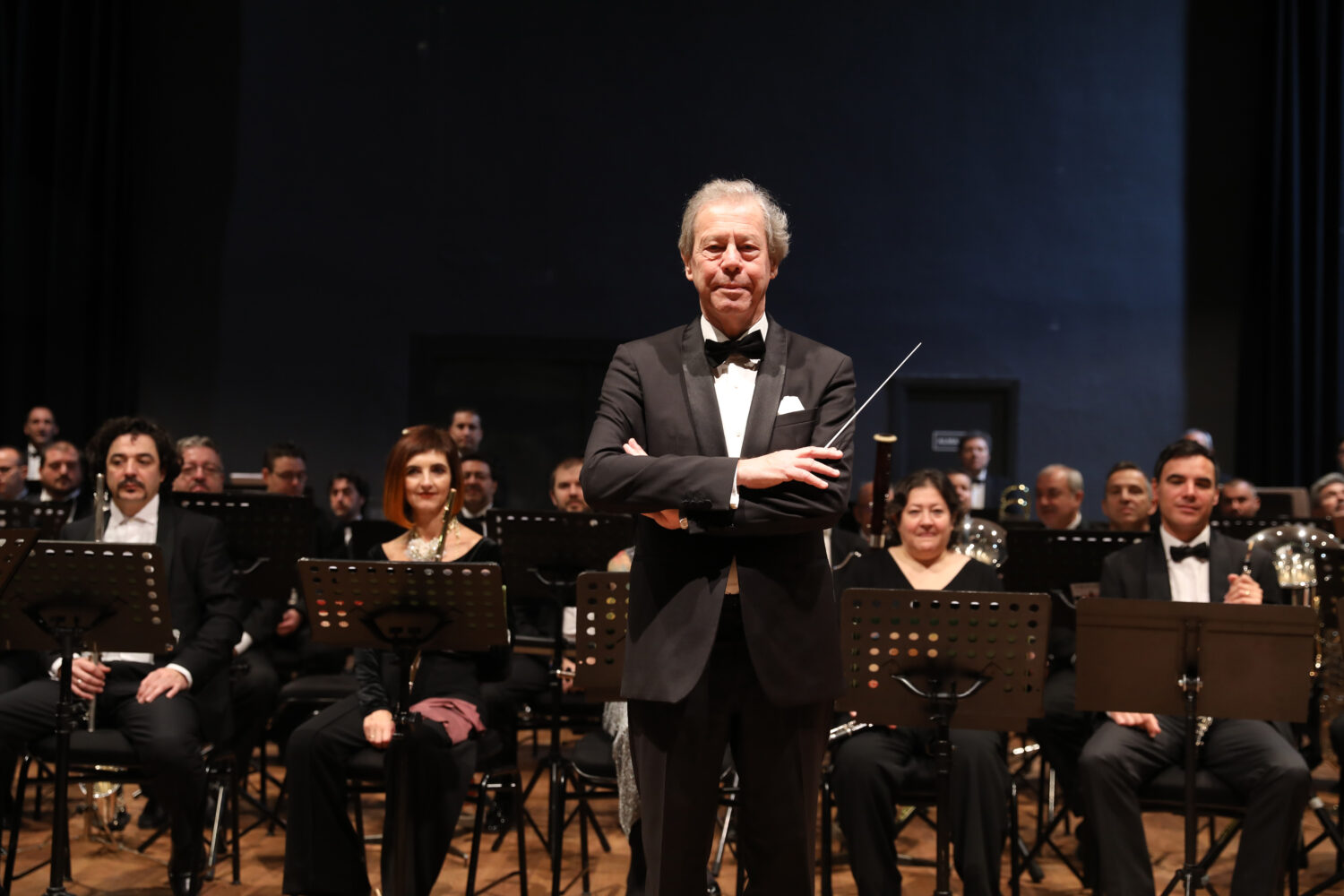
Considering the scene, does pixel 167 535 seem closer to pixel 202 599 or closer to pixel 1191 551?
pixel 202 599

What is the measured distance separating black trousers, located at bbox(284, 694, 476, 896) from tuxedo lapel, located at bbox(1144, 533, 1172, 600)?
2296 mm

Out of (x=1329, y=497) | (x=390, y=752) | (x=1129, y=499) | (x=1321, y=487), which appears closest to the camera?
(x=390, y=752)

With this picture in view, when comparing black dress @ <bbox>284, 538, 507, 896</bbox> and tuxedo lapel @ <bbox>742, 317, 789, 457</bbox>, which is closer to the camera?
tuxedo lapel @ <bbox>742, 317, 789, 457</bbox>

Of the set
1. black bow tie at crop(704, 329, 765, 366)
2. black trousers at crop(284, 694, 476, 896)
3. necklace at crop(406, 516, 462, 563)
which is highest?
black bow tie at crop(704, 329, 765, 366)

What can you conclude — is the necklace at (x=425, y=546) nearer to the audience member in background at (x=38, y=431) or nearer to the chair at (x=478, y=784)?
the chair at (x=478, y=784)

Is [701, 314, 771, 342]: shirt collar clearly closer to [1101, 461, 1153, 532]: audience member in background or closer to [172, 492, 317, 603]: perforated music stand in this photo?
[172, 492, 317, 603]: perforated music stand

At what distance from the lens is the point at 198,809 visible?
152 inches

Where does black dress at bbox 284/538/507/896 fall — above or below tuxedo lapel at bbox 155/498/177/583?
below

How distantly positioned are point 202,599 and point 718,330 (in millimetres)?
2662

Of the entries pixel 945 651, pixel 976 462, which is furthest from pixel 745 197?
pixel 976 462

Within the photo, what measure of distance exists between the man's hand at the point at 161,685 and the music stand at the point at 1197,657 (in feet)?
9.00

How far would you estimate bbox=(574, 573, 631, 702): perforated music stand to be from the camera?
359 cm

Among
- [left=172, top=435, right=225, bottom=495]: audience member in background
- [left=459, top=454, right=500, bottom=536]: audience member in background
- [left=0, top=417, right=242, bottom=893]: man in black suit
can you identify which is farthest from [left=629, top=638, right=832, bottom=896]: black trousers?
[left=172, top=435, right=225, bottom=495]: audience member in background

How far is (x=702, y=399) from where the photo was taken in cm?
214
